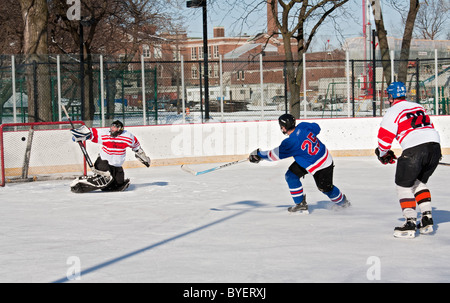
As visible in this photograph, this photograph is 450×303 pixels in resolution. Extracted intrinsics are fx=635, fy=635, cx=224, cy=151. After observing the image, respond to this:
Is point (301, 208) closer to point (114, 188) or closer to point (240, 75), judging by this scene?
point (114, 188)

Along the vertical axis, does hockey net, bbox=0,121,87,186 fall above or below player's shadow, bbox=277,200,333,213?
above

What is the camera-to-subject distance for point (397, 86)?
5984 millimetres

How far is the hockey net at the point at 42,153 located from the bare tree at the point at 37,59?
101 inches

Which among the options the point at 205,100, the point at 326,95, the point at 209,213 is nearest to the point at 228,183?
the point at 209,213

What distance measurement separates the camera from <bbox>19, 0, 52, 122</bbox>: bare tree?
14.7 m

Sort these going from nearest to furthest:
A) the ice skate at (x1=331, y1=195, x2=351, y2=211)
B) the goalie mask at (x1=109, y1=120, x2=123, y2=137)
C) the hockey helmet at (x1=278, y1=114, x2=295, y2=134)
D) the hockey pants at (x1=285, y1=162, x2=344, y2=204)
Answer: the hockey helmet at (x1=278, y1=114, x2=295, y2=134), the hockey pants at (x1=285, y1=162, x2=344, y2=204), the ice skate at (x1=331, y1=195, x2=351, y2=211), the goalie mask at (x1=109, y1=120, x2=123, y2=137)

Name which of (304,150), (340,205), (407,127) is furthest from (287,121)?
(407,127)

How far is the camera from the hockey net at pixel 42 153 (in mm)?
12172

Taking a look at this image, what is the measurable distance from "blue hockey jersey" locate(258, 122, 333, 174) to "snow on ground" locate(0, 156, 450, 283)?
609 millimetres

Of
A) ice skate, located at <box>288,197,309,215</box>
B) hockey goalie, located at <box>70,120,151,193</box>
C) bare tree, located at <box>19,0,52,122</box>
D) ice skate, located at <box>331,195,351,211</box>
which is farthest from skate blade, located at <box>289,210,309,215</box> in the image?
bare tree, located at <box>19,0,52,122</box>

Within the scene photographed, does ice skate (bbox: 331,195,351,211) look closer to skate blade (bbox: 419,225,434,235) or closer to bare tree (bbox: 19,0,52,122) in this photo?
skate blade (bbox: 419,225,434,235)

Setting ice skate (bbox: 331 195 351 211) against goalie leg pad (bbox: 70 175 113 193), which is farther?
goalie leg pad (bbox: 70 175 113 193)

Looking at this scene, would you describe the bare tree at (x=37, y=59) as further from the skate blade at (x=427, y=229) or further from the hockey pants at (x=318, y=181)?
the skate blade at (x=427, y=229)
